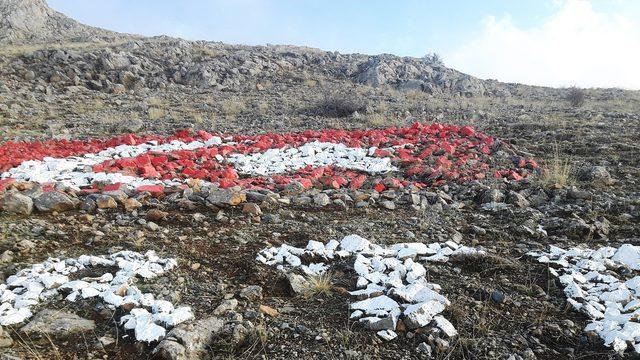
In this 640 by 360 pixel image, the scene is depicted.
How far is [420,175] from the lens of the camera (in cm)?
605

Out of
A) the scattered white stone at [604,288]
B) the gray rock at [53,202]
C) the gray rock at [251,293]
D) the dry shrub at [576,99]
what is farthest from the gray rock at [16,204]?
the dry shrub at [576,99]

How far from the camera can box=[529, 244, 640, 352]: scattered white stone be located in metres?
2.46

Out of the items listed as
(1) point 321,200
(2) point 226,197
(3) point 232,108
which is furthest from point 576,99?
(2) point 226,197

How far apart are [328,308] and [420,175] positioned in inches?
144

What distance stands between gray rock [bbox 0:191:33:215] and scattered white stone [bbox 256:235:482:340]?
218cm

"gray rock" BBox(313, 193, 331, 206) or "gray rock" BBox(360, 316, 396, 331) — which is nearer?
"gray rock" BBox(360, 316, 396, 331)

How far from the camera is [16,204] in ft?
12.8

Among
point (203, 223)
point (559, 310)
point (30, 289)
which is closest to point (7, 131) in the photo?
point (203, 223)

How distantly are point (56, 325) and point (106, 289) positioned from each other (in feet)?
1.25

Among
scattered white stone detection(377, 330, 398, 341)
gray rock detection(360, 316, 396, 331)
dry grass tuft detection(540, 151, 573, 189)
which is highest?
dry grass tuft detection(540, 151, 573, 189)

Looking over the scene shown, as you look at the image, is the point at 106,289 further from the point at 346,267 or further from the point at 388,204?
the point at 388,204

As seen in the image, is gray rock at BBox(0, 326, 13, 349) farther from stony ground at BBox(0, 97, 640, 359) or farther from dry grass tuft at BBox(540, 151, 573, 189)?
dry grass tuft at BBox(540, 151, 573, 189)

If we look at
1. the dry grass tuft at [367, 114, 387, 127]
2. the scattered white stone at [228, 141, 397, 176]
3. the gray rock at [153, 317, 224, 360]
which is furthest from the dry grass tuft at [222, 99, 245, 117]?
the gray rock at [153, 317, 224, 360]

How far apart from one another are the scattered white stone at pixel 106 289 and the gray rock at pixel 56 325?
10 centimetres
